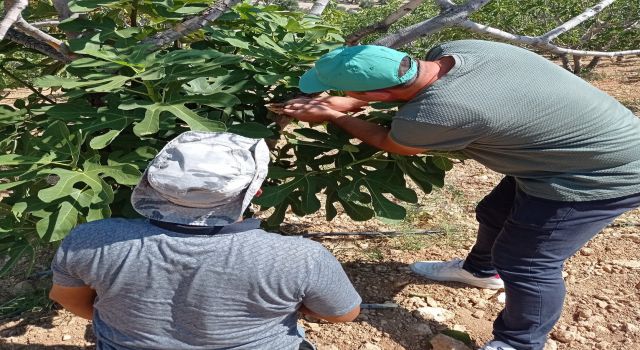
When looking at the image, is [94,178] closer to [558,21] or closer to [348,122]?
[348,122]

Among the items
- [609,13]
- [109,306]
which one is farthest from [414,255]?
[609,13]

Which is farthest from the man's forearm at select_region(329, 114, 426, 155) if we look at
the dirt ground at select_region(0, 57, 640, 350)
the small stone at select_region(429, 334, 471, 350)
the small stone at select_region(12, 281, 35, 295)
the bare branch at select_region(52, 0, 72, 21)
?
the small stone at select_region(12, 281, 35, 295)

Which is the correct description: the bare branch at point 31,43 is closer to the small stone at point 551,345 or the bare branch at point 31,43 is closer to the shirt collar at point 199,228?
the shirt collar at point 199,228

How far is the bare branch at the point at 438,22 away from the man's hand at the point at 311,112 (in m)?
0.48

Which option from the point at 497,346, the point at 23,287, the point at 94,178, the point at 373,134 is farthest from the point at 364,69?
the point at 23,287

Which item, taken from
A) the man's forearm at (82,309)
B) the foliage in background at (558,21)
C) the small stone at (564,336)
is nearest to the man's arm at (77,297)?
the man's forearm at (82,309)

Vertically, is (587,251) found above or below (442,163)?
below

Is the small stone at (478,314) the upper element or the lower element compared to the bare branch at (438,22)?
lower

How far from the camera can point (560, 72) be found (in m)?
2.27

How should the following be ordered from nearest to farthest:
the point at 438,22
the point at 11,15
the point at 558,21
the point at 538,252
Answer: the point at 11,15, the point at 538,252, the point at 438,22, the point at 558,21

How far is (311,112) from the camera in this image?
8.12 feet

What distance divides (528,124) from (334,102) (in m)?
0.77

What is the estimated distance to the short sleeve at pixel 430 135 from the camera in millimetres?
2123

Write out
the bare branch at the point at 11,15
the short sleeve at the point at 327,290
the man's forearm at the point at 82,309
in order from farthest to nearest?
the bare branch at the point at 11,15 → the man's forearm at the point at 82,309 → the short sleeve at the point at 327,290
